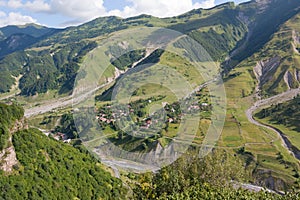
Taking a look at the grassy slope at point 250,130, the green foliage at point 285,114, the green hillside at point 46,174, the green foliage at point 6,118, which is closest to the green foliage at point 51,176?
the green hillside at point 46,174

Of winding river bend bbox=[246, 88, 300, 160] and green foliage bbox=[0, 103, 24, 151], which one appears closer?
green foliage bbox=[0, 103, 24, 151]

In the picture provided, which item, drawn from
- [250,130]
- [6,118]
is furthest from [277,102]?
[6,118]

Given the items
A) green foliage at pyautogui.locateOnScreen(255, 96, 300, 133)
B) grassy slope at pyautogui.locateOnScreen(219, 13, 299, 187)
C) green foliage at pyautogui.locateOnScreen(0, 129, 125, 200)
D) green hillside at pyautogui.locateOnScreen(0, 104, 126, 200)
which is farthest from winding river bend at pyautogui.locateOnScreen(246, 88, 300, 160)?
green hillside at pyautogui.locateOnScreen(0, 104, 126, 200)

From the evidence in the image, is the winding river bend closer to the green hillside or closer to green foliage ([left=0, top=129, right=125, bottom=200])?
green foliage ([left=0, top=129, right=125, bottom=200])

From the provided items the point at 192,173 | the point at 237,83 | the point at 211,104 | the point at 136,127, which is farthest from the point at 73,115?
the point at 192,173

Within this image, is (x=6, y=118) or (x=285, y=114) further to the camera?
(x=285, y=114)

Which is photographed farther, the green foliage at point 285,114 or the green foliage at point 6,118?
the green foliage at point 285,114

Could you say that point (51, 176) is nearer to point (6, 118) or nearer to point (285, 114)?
point (6, 118)

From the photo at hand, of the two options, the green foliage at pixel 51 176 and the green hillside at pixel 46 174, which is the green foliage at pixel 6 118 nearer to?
the green hillside at pixel 46 174
